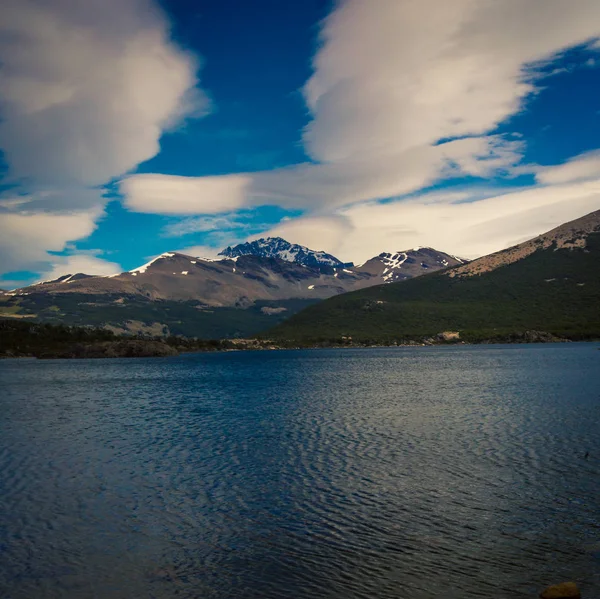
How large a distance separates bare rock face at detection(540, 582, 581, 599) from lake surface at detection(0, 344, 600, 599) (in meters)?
0.98

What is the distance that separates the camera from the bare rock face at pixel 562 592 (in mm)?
18812

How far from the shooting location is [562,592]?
1889 centimetres

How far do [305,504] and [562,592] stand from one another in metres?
16.1

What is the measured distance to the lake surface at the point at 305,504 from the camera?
21.6 metres

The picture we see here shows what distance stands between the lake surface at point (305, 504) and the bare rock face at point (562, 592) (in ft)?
3.21

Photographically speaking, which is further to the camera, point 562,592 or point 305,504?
point 305,504

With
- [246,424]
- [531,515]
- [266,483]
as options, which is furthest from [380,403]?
[531,515]

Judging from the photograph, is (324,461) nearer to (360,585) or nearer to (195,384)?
(360,585)

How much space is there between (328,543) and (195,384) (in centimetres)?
10313

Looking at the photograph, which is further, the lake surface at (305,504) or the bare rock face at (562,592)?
the lake surface at (305,504)

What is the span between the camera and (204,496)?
1345 inches

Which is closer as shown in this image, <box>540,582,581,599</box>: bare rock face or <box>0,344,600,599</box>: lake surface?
<box>540,582,581,599</box>: bare rock face

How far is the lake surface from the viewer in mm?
21641

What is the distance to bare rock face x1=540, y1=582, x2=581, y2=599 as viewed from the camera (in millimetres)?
18812
